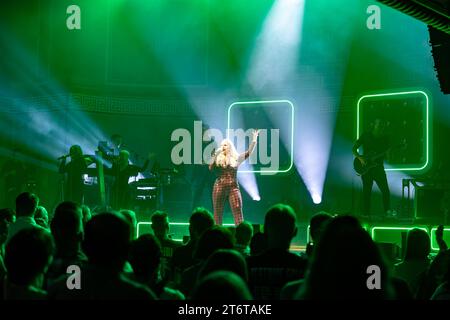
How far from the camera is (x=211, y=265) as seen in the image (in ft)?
7.23

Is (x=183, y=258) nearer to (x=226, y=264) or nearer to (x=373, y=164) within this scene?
(x=226, y=264)

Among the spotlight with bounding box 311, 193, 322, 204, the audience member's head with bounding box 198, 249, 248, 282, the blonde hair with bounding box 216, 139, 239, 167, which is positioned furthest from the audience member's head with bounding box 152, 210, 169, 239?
the spotlight with bounding box 311, 193, 322, 204

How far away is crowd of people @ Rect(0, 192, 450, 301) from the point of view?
1.67 meters

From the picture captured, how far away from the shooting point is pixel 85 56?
14.3 metres

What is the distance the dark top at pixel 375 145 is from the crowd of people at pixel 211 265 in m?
5.50

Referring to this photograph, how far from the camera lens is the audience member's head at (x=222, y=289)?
58.0 inches

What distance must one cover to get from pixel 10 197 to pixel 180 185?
3737 mm

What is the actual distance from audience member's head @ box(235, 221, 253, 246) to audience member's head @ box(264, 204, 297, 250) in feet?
3.87

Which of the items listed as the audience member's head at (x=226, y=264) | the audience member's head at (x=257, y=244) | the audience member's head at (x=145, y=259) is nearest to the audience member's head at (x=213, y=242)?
the audience member's head at (x=145, y=259)

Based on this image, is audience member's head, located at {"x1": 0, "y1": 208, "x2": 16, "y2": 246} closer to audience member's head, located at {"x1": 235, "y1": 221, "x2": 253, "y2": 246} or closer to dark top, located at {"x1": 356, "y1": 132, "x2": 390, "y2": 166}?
audience member's head, located at {"x1": 235, "y1": 221, "x2": 253, "y2": 246}

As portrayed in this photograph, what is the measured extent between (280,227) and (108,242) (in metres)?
1.15

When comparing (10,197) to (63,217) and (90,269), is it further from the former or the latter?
(90,269)

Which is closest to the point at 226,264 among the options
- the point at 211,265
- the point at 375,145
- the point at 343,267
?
the point at 211,265

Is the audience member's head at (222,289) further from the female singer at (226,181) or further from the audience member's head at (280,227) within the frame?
the female singer at (226,181)
